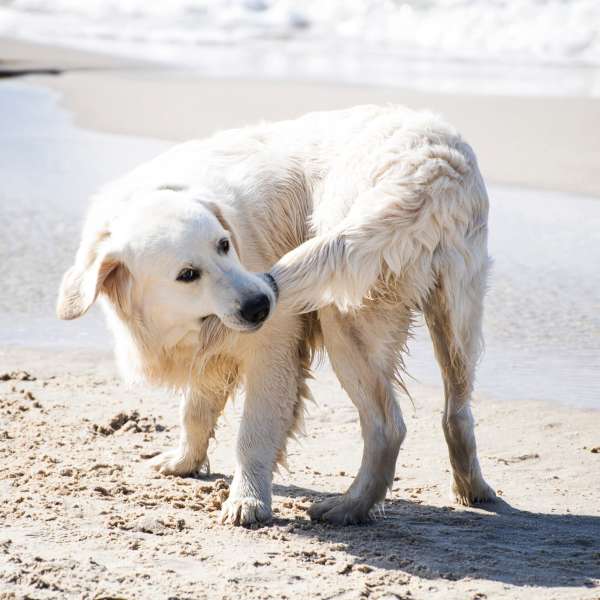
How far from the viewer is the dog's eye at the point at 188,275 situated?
4312 millimetres

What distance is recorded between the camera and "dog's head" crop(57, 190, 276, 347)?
4.28 m

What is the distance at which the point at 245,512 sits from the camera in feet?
14.9

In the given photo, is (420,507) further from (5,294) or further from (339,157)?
(5,294)

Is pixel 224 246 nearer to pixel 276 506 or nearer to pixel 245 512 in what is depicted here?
pixel 245 512

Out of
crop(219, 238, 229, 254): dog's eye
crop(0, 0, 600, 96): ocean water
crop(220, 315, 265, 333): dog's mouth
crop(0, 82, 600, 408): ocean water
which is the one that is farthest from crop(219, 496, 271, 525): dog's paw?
crop(0, 0, 600, 96): ocean water

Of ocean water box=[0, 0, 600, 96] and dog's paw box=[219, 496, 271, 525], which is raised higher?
dog's paw box=[219, 496, 271, 525]

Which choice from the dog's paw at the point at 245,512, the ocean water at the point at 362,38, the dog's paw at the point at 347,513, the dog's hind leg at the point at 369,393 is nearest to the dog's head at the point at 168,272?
the dog's hind leg at the point at 369,393

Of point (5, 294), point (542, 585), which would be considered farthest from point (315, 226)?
point (5, 294)

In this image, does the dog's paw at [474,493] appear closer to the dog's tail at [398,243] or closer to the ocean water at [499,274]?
the dog's tail at [398,243]

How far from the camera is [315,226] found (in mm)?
4785

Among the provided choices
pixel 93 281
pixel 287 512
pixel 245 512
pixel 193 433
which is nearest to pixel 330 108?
pixel 193 433

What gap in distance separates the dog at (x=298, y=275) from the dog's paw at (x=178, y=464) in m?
0.47

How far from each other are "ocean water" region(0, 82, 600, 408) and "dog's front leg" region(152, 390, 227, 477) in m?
1.61

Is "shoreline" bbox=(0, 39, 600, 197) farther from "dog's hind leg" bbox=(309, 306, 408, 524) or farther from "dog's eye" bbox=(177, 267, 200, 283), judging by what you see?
"dog's eye" bbox=(177, 267, 200, 283)
